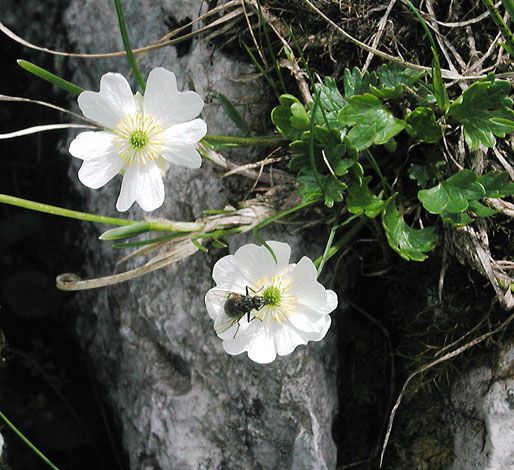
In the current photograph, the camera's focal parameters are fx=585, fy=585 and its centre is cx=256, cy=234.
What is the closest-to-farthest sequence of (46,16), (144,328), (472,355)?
(472,355)
(144,328)
(46,16)

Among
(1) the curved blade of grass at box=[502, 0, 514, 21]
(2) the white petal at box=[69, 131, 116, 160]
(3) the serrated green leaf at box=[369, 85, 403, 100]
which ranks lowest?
(3) the serrated green leaf at box=[369, 85, 403, 100]

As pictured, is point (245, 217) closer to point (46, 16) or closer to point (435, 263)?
point (435, 263)

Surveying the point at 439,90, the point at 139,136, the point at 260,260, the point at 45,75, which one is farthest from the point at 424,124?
the point at 45,75

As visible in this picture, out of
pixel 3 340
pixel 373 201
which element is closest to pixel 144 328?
pixel 3 340

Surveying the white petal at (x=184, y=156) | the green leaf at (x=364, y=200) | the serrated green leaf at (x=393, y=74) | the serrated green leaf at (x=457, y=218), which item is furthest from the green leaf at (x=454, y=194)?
the white petal at (x=184, y=156)

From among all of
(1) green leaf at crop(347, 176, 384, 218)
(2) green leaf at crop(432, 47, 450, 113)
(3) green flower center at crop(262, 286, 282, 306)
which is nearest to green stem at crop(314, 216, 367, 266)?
(1) green leaf at crop(347, 176, 384, 218)

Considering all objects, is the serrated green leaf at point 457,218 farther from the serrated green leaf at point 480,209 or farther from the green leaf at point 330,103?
the green leaf at point 330,103

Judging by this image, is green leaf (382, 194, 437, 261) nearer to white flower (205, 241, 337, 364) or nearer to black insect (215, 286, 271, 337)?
white flower (205, 241, 337, 364)
